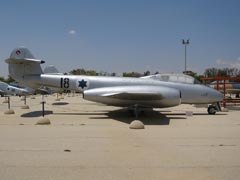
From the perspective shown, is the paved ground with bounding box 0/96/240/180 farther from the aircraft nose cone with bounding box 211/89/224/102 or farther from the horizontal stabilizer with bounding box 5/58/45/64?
the horizontal stabilizer with bounding box 5/58/45/64

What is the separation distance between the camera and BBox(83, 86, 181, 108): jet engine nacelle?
12.0 meters

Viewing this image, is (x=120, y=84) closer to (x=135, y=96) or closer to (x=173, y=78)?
(x=135, y=96)

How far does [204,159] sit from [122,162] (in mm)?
1747

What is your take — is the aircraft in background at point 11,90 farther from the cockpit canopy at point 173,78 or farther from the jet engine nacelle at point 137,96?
the cockpit canopy at point 173,78

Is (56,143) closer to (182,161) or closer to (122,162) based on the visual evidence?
(122,162)

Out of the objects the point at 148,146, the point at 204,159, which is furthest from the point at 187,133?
the point at 204,159

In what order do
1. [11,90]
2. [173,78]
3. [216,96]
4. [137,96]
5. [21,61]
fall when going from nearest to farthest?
[137,96]
[173,78]
[216,96]
[21,61]
[11,90]

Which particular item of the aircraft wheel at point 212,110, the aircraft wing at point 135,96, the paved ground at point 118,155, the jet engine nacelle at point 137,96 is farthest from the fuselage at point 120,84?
the paved ground at point 118,155

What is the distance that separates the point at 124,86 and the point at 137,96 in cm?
148

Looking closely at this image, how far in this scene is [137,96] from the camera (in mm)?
12031

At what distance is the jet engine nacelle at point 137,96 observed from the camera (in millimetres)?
11961

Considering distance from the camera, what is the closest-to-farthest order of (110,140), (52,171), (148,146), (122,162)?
(52,171) → (122,162) → (148,146) → (110,140)

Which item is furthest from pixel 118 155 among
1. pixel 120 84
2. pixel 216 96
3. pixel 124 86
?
pixel 216 96

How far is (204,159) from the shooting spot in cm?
530
